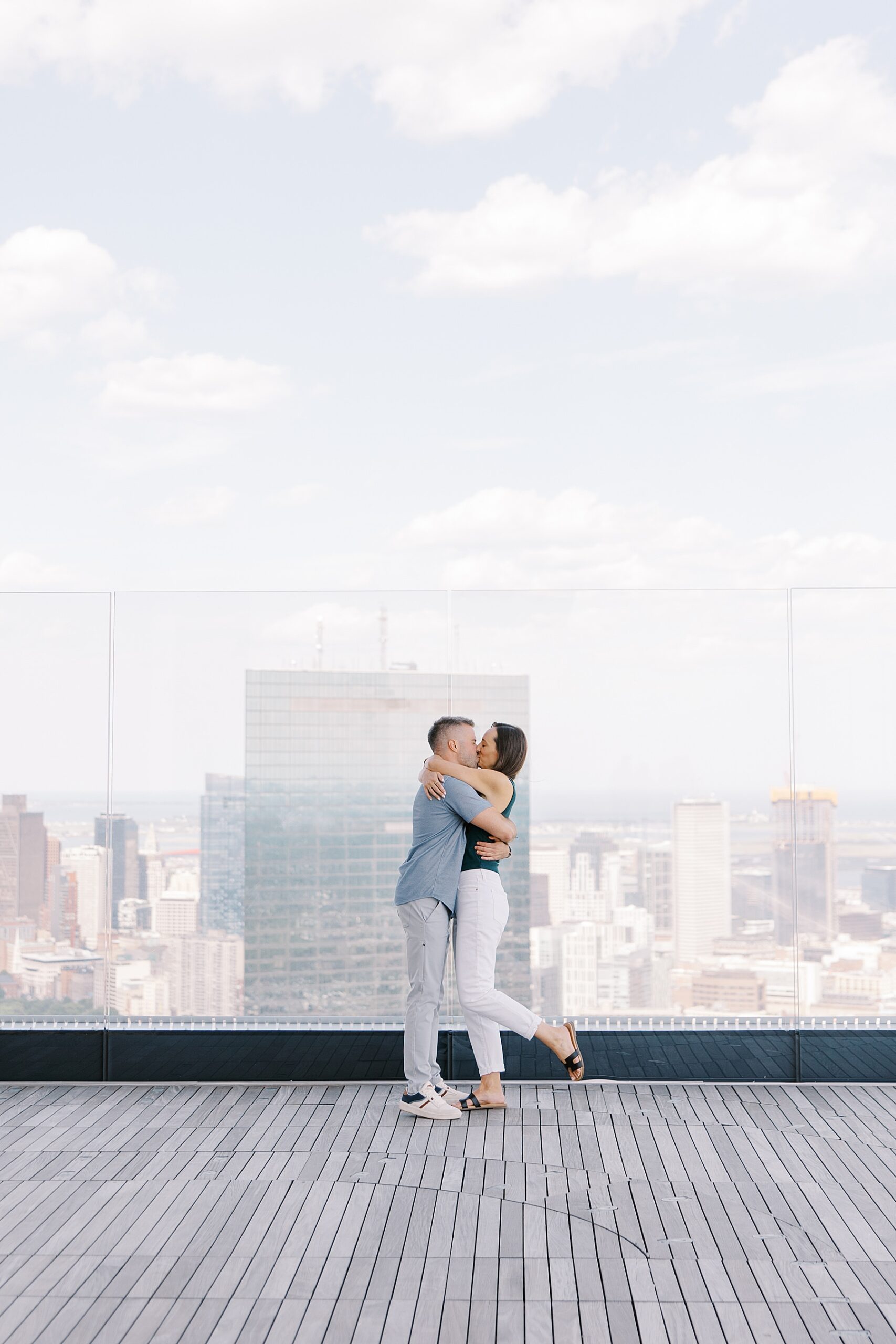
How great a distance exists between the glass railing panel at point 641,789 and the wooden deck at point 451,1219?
425 millimetres

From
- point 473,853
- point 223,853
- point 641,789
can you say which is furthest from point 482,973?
point 223,853

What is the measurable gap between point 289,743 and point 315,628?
45cm

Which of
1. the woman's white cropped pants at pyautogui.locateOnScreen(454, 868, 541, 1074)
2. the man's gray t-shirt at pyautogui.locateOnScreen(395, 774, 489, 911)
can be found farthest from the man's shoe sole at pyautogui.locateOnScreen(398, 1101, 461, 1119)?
the man's gray t-shirt at pyautogui.locateOnScreen(395, 774, 489, 911)

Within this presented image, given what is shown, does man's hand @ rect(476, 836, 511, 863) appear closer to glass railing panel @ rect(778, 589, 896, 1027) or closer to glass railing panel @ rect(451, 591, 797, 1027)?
glass railing panel @ rect(451, 591, 797, 1027)

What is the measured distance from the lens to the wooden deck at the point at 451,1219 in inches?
88.2

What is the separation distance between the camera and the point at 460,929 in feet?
12.2

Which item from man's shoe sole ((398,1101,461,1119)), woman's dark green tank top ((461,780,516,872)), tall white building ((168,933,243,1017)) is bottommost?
man's shoe sole ((398,1101,461,1119))

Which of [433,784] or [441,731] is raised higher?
[441,731]

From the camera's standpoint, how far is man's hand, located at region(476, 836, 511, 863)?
12.3 feet

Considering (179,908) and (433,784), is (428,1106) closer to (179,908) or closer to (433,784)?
(433,784)

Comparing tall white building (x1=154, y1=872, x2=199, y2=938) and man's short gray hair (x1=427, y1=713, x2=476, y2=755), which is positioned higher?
man's short gray hair (x1=427, y1=713, x2=476, y2=755)

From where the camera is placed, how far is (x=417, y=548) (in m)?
15.4

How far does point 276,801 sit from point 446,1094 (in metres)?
1.21

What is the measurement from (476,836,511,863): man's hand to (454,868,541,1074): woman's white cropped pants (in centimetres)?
5
